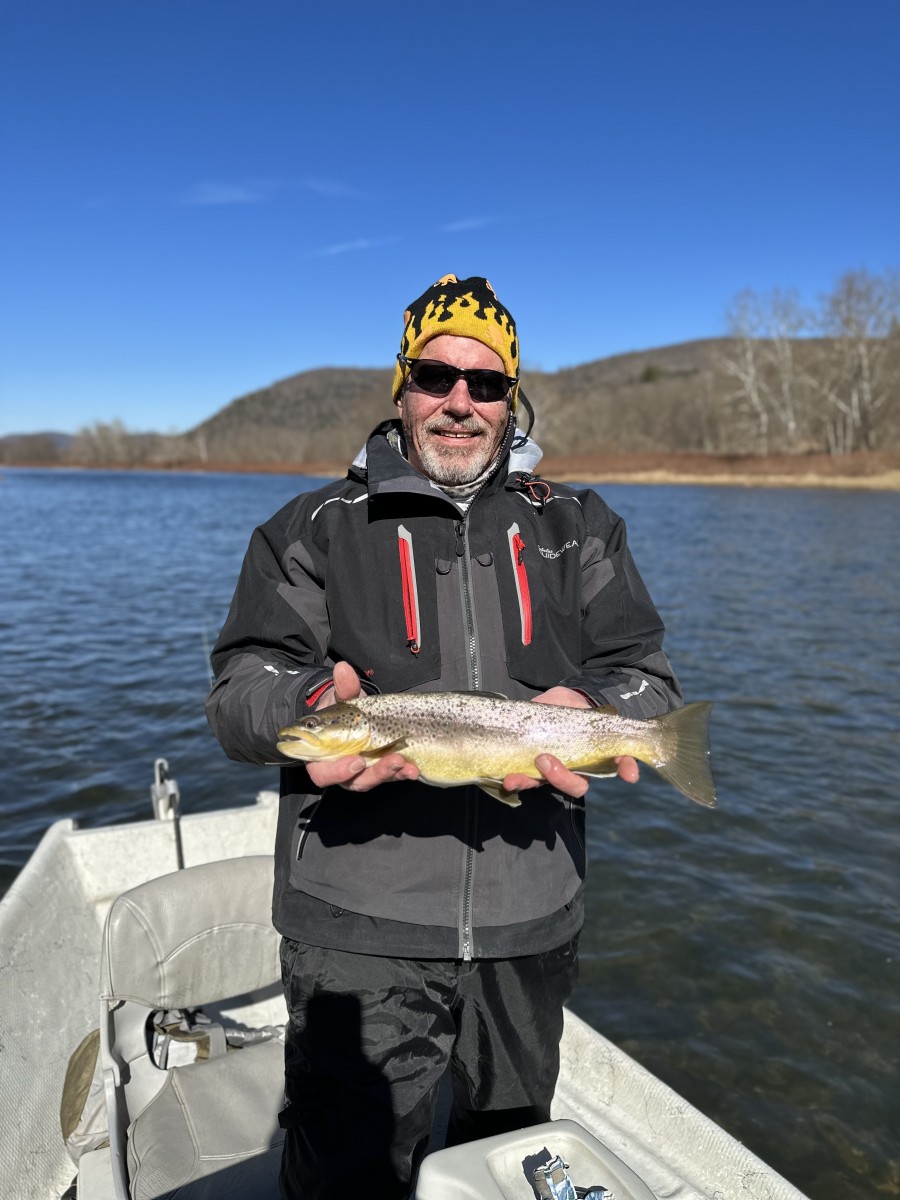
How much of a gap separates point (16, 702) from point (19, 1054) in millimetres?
10992

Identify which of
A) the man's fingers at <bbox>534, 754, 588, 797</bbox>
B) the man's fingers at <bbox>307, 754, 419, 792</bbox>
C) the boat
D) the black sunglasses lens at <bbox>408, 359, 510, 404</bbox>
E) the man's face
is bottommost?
the boat

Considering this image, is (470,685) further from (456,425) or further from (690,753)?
(456,425)

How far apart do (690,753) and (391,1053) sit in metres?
1.53

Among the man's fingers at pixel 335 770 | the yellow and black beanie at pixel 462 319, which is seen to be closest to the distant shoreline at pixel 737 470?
the yellow and black beanie at pixel 462 319

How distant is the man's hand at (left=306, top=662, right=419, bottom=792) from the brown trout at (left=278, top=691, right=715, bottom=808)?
0.11ft

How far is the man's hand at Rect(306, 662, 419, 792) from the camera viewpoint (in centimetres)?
283

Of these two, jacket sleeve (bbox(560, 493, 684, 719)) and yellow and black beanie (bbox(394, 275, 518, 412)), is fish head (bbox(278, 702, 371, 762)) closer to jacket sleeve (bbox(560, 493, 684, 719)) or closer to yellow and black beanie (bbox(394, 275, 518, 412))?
jacket sleeve (bbox(560, 493, 684, 719))

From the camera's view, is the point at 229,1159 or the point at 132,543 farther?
the point at 132,543

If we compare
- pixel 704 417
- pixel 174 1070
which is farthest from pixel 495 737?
pixel 704 417

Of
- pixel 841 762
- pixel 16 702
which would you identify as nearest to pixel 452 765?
pixel 841 762

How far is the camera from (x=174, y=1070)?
423 centimetres

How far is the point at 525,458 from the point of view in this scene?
3.65m

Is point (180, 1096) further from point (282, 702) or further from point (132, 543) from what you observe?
point (132, 543)

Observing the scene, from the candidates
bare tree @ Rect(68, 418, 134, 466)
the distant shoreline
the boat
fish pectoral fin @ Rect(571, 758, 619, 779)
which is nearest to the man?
fish pectoral fin @ Rect(571, 758, 619, 779)
